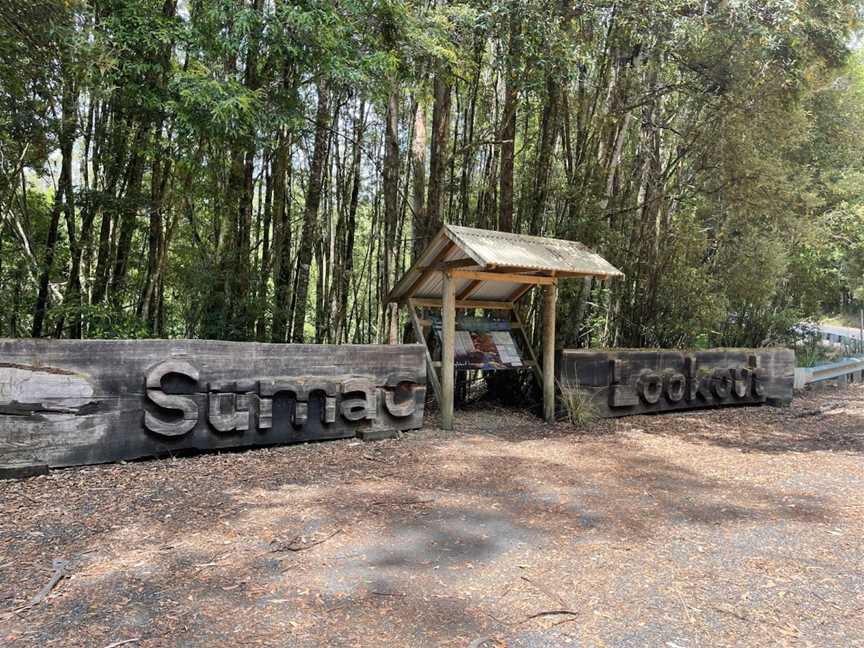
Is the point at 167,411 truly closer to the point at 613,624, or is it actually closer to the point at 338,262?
the point at 613,624

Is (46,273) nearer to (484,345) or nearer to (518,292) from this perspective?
(484,345)

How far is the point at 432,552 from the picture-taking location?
7.98ft

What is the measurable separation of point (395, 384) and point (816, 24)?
19.9 feet

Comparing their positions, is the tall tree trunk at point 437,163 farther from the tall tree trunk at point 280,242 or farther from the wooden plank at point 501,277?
the tall tree trunk at point 280,242

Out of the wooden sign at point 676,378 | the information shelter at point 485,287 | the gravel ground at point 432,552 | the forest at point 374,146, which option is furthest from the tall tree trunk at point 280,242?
the wooden sign at point 676,378

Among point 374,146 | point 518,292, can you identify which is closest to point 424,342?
point 518,292

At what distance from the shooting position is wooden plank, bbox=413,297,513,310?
588cm

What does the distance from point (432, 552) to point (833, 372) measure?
34.9 ft

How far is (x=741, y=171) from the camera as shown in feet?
21.9

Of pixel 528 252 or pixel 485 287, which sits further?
pixel 485 287

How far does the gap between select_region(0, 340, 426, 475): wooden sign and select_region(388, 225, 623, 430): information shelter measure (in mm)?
587

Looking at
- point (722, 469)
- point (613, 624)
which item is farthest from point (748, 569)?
point (722, 469)

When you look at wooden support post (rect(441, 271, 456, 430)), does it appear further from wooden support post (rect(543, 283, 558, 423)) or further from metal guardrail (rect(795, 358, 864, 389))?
metal guardrail (rect(795, 358, 864, 389))

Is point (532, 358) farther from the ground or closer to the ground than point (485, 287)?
closer to the ground
